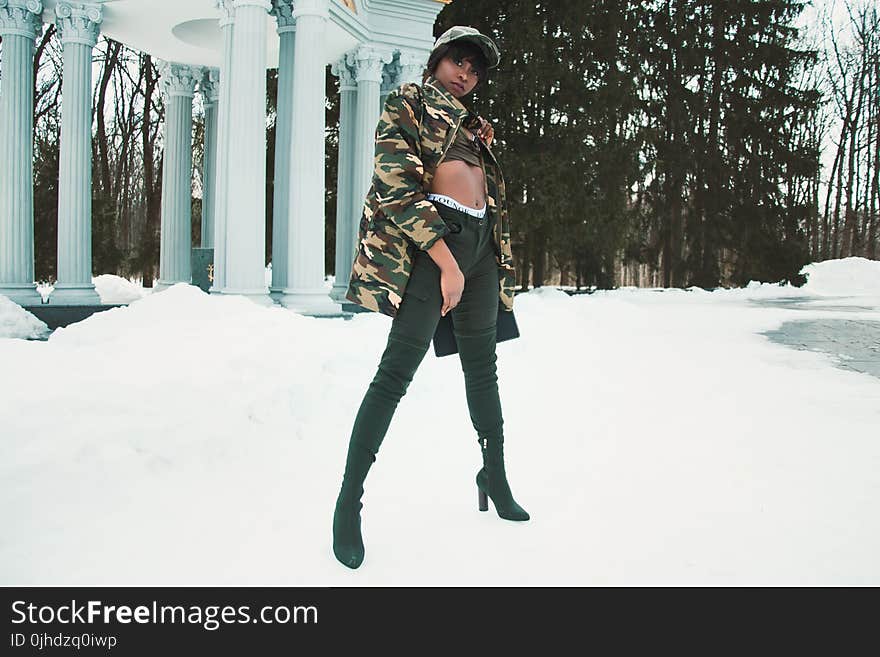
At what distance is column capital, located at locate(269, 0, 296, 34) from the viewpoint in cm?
980

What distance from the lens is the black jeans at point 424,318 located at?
8.00ft

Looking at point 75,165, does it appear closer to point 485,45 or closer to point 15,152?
point 15,152

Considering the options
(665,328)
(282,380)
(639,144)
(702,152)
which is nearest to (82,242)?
(282,380)

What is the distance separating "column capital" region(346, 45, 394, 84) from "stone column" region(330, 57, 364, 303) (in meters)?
0.82

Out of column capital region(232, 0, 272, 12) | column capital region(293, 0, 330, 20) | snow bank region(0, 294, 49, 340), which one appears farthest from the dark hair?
column capital region(293, 0, 330, 20)

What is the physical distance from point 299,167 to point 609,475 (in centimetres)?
720

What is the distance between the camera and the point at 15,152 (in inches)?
390

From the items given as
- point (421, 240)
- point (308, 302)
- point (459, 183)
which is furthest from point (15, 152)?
point (421, 240)

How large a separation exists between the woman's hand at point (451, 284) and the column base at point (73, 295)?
9.45 m

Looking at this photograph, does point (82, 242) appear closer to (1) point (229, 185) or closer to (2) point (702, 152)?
(1) point (229, 185)

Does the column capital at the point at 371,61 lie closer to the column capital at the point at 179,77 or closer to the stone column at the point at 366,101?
the stone column at the point at 366,101

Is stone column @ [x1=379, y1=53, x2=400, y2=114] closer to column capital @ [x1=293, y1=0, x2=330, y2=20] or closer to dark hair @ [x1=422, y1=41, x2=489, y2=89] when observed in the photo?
column capital @ [x1=293, y1=0, x2=330, y2=20]

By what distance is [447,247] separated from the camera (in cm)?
239

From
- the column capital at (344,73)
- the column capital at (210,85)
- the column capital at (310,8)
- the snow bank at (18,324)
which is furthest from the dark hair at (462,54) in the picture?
the column capital at (210,85)
